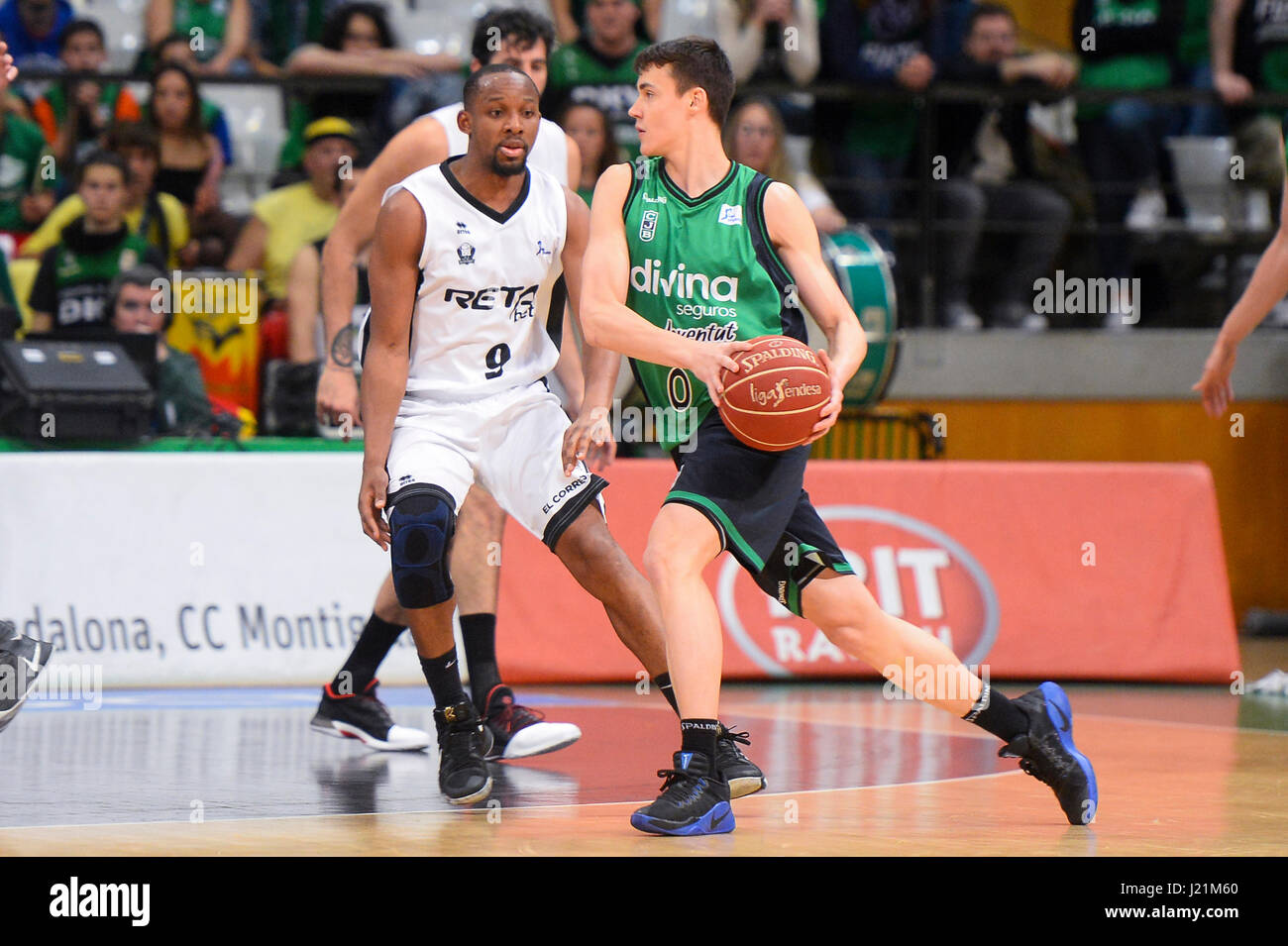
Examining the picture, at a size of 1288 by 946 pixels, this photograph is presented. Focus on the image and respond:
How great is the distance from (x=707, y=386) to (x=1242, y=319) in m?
3.07

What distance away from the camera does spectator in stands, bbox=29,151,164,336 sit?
949cm

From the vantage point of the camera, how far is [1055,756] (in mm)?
5012

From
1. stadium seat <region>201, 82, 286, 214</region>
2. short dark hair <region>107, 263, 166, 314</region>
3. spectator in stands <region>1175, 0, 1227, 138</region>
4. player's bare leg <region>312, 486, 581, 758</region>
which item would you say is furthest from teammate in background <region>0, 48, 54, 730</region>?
spectator in stands <region>1175, 0, 1227, 138</region>

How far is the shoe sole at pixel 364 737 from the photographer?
6.47 meters

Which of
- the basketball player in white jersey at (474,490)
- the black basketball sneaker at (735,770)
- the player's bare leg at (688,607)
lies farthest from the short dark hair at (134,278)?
the player's bare leg at (688,607)

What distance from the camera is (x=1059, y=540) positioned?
8.86 meters

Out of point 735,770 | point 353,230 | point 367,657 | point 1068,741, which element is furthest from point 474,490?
point 1068,741

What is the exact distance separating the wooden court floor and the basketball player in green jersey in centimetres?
30

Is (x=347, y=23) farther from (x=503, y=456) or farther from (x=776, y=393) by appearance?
(x=776, y=393)

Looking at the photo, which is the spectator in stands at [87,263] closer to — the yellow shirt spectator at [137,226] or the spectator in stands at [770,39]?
the yellow shirt spectator at [137,226]

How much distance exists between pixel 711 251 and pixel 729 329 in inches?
8.9
